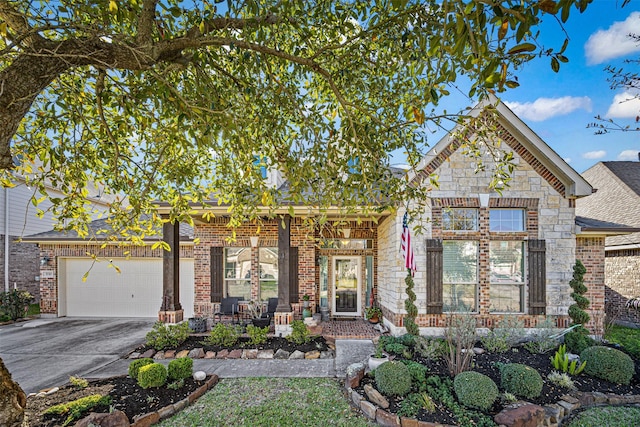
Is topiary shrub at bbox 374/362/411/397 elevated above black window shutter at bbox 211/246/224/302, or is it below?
below

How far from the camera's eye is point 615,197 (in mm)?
13633

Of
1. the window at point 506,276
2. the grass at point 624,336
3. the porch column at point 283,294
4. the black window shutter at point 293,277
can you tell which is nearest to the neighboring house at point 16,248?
the black window shutter at point 293,277

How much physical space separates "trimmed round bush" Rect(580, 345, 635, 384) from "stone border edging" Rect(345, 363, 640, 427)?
38 cm

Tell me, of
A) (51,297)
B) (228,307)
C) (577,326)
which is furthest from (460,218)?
(51,297)

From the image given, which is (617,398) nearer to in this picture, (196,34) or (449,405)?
(449,405)

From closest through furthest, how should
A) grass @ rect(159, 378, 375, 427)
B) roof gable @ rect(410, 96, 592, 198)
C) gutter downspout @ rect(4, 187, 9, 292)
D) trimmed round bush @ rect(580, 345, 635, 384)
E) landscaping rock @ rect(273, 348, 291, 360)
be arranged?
grass @ rect(159, 378, 375, 427), trimmed round bush @ rect(580, 345, 635, 384), landscaping rock @ rect(273, 348, 291, 360), roof gable @ rect(410, 96, 592, 198), gutter downspout @ rect(4, 187, 9, 292)

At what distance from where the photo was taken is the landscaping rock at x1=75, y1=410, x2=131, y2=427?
157 inches

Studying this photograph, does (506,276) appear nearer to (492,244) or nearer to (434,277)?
(492,244)

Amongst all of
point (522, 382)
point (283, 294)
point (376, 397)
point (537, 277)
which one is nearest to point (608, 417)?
point (522, 382)

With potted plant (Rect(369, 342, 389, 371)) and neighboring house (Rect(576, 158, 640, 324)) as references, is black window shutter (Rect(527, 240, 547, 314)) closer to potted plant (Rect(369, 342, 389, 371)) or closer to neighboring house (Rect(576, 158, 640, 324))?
neighboring house (Rect(576, 158, 640, 324))

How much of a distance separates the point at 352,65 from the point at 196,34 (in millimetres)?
2033

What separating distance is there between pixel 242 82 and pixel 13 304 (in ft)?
41.6

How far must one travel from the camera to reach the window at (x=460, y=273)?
787 cm

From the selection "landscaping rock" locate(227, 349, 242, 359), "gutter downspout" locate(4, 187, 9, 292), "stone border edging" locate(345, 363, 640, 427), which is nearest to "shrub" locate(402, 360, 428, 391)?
"stone border edging" locate(345, 363, 640, 427)
